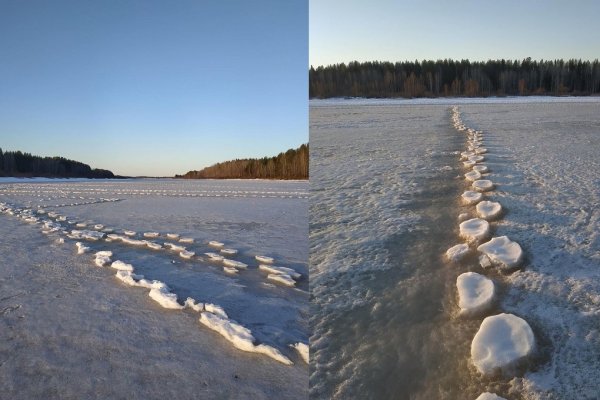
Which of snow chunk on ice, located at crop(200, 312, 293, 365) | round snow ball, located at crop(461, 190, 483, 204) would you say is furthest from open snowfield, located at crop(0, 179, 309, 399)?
round snow ball, located at crop(461, 190, 483, 204)

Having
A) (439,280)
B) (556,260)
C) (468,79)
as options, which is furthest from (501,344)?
(468,79)

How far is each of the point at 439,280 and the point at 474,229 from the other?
22cm

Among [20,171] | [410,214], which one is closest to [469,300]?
[410,214]

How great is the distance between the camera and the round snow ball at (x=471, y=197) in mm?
A: 995

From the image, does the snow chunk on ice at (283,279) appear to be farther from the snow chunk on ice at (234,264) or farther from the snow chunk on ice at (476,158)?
the snow chunk on ice at (476,158)

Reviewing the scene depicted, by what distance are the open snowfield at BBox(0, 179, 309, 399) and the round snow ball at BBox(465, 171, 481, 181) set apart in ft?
1.73

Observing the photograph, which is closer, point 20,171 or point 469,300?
point 469,300

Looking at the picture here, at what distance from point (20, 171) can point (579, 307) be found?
29.4ft

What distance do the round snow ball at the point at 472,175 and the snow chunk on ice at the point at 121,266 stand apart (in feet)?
3.12

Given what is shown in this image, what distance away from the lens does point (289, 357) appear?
0.59 meters

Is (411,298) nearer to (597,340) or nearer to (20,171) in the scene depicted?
(597,340)

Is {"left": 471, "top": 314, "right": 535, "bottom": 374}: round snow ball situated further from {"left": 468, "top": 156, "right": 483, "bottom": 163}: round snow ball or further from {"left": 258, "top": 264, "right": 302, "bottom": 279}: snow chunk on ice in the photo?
{"left": 468, "top": 156, "right": 483, "bottom": 163}: round snow ball

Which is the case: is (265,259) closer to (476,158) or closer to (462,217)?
(462,217)

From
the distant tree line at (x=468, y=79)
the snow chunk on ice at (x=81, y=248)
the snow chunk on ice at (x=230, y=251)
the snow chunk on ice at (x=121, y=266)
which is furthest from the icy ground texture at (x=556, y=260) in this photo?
the snow chunk on ice at (x=81, y=248)
